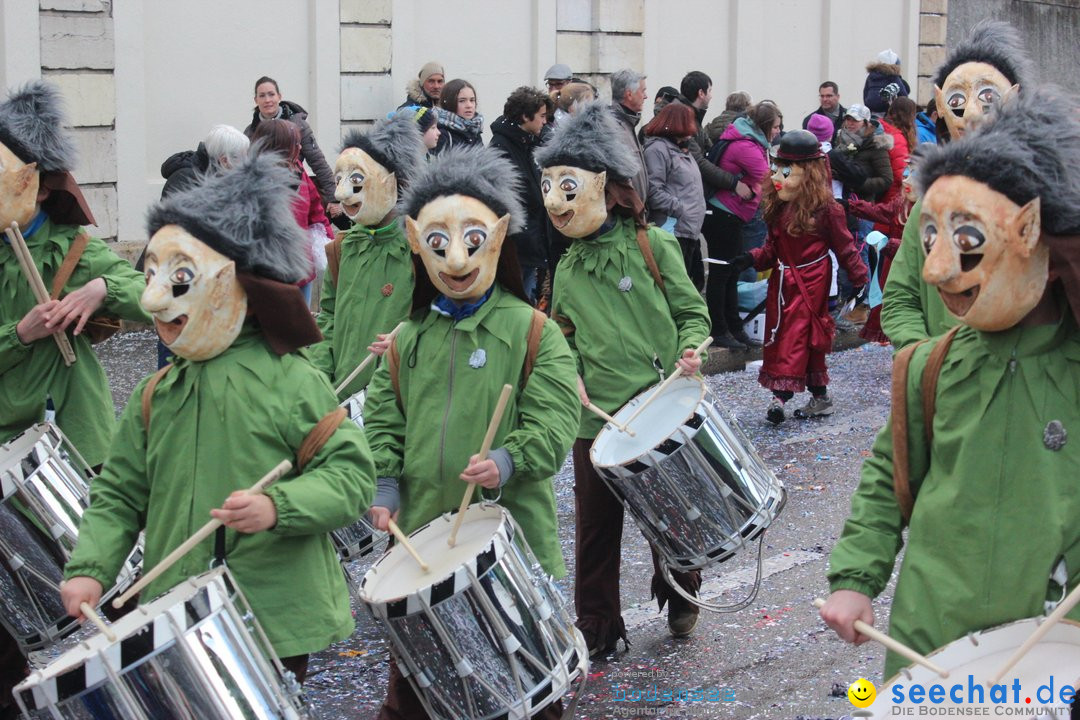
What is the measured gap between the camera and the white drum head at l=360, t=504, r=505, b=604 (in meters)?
4.02

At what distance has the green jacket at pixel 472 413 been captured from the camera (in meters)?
4.63

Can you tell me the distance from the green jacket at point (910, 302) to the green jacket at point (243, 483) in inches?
87.0

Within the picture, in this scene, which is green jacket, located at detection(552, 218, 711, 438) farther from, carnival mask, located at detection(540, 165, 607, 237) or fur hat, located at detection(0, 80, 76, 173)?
fur hat, located at detection(0, 80, 76, 173)

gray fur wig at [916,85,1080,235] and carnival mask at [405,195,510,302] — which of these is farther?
carnival mask at [405,195,510,302]

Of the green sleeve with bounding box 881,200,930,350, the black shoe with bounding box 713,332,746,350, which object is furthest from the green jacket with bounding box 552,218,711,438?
the black shoe with bounding box 713,332,746,350

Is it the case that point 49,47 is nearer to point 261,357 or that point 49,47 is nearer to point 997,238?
point 261,357

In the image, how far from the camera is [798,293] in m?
9.56

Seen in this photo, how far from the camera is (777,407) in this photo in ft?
32.0

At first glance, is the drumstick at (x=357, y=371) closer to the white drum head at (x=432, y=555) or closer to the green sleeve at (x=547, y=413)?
the green sleeve at (x=547, y=413)

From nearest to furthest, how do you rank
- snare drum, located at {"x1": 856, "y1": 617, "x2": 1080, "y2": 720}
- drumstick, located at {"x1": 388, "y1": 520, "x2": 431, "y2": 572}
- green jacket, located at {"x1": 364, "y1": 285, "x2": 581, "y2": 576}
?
snare drum, located at {"x1": 856, "y1": 617, "x2": 1080, "y2": 720}
drumstick, located at {"x1": 388, "y1": 520, "x2": 431, "y2": 572}
green jacket, located at {"x1": 364, "y1": 285, "x2": 581, "y2": 576}

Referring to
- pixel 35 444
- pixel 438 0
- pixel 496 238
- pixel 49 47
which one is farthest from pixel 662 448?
pixel 438 0

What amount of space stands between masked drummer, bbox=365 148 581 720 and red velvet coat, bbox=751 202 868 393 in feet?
15.8

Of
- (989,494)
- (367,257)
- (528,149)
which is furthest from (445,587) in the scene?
(528,149)

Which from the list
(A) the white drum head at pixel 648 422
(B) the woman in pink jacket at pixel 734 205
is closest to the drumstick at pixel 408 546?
(A) the white drum head at pixel 648 422
